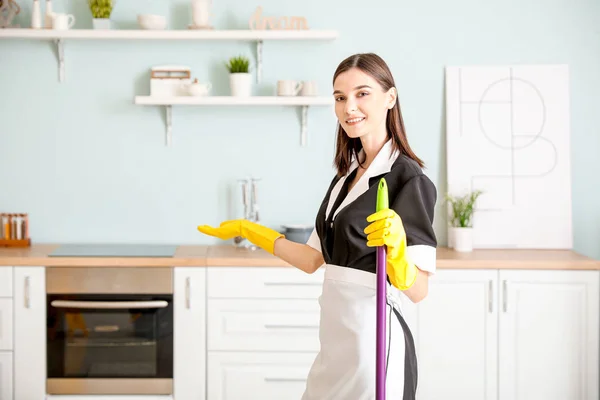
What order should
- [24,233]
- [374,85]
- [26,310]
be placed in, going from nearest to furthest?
1. [374,85]
2. [26,310]
3. [24,233]

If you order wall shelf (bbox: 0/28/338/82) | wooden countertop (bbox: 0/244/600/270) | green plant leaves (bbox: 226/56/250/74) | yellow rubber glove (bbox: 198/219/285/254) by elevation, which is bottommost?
wooden countertop (bbox: 0/244/600/270)

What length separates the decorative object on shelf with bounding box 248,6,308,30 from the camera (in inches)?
140

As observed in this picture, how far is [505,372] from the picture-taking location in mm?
3297

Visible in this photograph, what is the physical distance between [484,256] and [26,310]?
200 cm

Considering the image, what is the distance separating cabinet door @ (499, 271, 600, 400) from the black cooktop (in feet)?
4.93

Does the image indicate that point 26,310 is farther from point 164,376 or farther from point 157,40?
point 157,40

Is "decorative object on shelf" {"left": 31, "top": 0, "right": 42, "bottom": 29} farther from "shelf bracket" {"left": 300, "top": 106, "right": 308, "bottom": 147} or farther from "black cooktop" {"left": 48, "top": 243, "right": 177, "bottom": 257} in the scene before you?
"shelf bracket" {"left": 300, "top": 106, "right": 308, "bottom": 147}

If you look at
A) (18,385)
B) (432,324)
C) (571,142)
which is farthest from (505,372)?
(18,385)

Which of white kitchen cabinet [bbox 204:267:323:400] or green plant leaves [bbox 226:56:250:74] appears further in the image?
green plant leaves [bbox 226:56:250:74]

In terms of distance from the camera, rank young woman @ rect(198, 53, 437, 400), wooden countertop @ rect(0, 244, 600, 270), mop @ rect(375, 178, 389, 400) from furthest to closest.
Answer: wooden countertop @ rect(0, 244, 600, 270) → young woman @ rect(198, 53, 437, 400) → mop @ rect(375, 178, 389, 400)

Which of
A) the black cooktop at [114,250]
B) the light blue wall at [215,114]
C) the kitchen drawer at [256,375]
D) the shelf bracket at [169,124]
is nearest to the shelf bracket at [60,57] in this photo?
the light blue wall at [215,114]

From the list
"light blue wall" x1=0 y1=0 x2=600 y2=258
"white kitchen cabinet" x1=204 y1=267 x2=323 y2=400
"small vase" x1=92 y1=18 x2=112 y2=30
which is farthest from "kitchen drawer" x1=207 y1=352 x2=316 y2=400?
"small vase" x1=92 y1=18 x2=112 y2=30

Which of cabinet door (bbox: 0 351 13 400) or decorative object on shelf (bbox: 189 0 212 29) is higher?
decorative object on shelf (bbox: 189 0 212 29)

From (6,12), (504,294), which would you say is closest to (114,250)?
(6,12)
